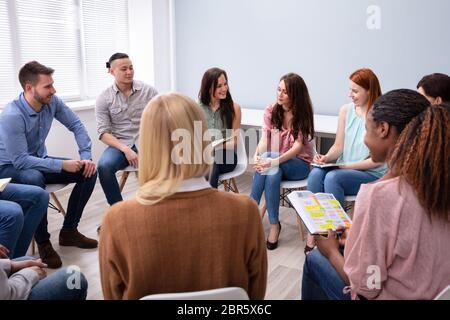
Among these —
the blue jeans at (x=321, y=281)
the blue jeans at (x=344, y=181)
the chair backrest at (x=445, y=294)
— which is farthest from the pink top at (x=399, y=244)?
the blue jeans at (x=344, y=181)

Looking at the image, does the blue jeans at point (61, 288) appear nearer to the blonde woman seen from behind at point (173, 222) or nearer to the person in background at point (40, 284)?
the person in background at point (40, 284)

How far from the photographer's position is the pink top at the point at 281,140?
2.99 metres

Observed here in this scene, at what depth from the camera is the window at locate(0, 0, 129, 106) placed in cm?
357

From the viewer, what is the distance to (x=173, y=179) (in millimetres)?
1097

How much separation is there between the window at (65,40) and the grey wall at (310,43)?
0.81 m

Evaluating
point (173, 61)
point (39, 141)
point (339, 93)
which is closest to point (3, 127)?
point (39, 141)

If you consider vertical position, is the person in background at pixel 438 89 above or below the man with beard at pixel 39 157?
above

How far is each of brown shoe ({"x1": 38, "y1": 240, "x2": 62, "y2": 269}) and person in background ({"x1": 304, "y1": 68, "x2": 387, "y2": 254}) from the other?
5.38 feet

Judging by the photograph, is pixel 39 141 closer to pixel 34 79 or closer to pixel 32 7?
pixel 34 79

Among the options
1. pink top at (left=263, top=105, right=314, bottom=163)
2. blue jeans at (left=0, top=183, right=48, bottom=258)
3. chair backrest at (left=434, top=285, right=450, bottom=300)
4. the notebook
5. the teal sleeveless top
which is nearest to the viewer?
chair backrest at (left=434, top=285, right=450, bottom=300)

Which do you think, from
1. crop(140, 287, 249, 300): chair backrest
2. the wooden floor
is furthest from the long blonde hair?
the wooden floor

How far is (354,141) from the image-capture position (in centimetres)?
276

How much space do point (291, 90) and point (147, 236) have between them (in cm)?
212

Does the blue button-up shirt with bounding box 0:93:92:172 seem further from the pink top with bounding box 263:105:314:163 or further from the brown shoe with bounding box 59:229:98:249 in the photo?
the pink top with bounding box 263:105:314:163
